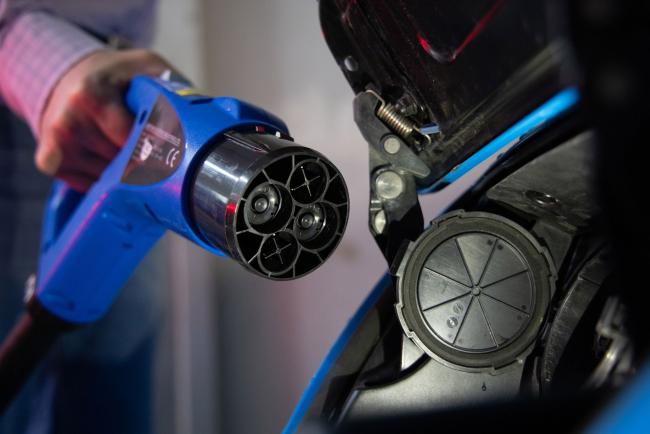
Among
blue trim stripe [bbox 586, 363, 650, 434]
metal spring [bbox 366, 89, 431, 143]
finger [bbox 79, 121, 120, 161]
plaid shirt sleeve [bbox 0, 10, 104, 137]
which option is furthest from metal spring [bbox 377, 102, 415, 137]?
plaid shirt sleeve [bbox 0, 10, 104, 137]

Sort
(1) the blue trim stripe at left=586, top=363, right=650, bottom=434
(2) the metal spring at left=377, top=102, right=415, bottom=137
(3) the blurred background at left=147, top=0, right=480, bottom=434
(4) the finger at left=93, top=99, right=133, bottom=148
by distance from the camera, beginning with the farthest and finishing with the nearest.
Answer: (3) the blurred background at left=147, top=0, right=480, bottom=434 < (4) the finger at left=93, top=99, right=133, bottom=148 < (2) the metal spring at left=377, top=102, right=415, bottom=137 < (1) the blue trim stripe at left=586, top=363, right=650, bottom=434

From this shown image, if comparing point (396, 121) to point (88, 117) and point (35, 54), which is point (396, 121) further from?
point (35, 54)

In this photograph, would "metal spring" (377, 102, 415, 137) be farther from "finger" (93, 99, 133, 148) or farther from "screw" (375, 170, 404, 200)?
"finger" (93, 99, 133, 148)

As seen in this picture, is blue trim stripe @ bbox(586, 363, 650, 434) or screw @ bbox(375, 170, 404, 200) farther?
screw @ bbox(375, 170, 404, 200)

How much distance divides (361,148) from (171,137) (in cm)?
60

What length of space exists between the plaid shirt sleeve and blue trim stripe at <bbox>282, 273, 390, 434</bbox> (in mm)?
688

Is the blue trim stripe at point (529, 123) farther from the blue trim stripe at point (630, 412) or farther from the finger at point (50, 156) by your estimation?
the finger at point (50, 156)

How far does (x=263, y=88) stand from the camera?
4.48ft

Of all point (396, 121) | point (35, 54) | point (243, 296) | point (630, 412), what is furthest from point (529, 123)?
point (243, 296)

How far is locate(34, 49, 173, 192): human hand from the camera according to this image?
89 centimetres

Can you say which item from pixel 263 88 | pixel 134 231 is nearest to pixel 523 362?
pixel 134 231

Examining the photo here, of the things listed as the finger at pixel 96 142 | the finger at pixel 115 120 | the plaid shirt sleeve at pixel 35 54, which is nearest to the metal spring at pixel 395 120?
the finger at pixel 115 120

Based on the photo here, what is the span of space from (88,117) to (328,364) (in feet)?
1.93

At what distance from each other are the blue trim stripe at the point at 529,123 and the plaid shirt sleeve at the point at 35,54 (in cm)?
74
